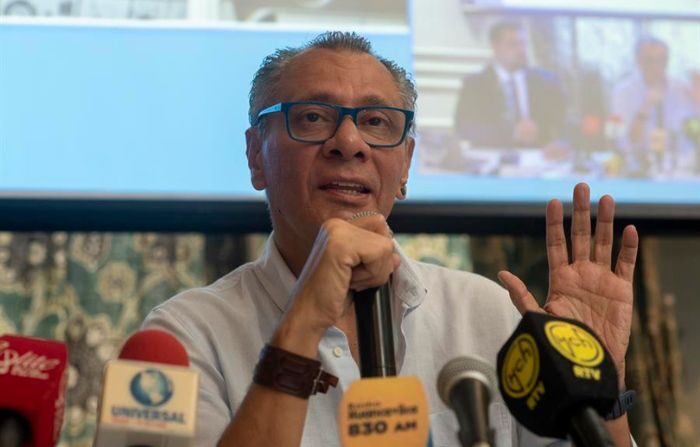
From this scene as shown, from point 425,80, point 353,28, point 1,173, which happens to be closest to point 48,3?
point 1,173

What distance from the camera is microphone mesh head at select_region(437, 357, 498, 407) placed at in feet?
3.26

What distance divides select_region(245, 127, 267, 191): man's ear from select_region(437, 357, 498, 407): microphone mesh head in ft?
3.18

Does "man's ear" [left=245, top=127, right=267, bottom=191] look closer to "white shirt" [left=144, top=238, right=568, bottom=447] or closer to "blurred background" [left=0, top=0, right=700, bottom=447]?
"white shirt" [left=144, top=238, right=568, bottom=447]

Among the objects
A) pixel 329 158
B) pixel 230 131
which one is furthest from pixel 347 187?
pixel 230 131

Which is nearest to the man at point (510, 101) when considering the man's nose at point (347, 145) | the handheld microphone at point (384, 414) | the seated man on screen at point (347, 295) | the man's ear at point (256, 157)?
the seated man on screen at point (347, 295)

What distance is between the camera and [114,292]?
2883 millimetres

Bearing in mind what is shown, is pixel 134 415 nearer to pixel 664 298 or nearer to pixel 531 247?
pixel 531 247

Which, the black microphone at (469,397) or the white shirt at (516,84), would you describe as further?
the white shirt at (516,84)

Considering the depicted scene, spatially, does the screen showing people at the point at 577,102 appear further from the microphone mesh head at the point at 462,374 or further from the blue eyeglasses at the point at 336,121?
the microphone mesh head at the point at 462,374

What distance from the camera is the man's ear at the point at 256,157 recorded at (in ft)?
6.34

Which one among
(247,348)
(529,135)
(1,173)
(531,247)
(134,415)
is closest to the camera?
(134,415)

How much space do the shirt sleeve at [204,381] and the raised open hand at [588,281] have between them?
1.66 ft

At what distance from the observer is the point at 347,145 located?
1.70 meters

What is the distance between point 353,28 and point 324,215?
112 cm
